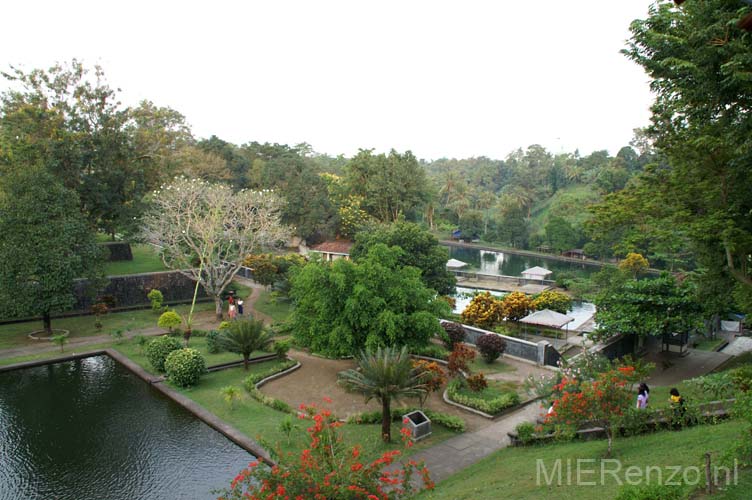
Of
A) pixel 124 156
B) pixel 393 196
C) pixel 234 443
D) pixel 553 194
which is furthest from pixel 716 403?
pixel 553 194

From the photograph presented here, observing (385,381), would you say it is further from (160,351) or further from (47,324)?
(47,324)

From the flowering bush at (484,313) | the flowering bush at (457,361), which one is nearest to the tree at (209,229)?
the flowering bush at (484,313)

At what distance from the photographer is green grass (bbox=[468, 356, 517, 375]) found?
1641cm

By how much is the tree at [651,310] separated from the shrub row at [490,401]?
16.0ft

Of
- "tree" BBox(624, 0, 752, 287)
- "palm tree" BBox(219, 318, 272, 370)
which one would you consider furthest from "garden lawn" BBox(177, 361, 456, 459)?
"tree" BBox(624, 0, 752, 287)

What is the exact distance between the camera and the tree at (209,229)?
23359 mm

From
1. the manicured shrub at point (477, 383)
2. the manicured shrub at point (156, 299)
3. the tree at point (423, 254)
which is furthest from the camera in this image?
the manicured shrub at point (156, 299)

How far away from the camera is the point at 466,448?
36.4 feet

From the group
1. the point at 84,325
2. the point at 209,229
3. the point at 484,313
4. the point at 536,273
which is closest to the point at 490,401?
the point at 484,313

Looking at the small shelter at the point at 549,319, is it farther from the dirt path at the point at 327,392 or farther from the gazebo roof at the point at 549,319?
the dirt path at the point at 327,392

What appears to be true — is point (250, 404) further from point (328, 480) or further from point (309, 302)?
point (328, 480)

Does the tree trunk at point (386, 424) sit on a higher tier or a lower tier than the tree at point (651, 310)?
lower

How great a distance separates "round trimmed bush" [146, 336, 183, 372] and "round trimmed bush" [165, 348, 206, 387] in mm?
727

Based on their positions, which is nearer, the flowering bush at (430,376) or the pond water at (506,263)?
the flowering bush at (430,376)
